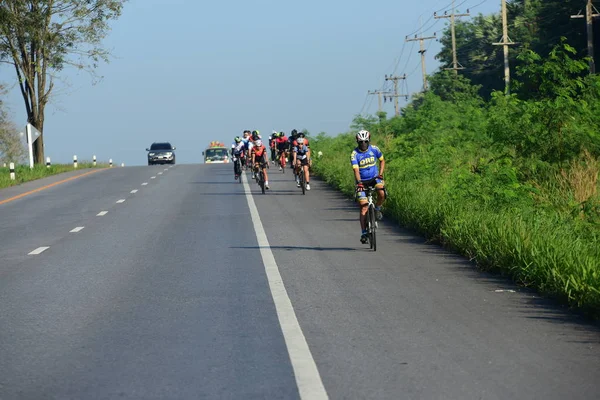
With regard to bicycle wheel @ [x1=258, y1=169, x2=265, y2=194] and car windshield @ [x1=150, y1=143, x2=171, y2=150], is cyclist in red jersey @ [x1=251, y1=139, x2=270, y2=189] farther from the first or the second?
car windshield @ [x1=150, y1=143, x2=171, y2=150]

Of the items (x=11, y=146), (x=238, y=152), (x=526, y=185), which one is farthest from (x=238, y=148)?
(x=11, y=146)

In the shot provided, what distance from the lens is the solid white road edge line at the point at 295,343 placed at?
668 cm

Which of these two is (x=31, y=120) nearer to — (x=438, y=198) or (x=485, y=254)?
(x=438, y=198)

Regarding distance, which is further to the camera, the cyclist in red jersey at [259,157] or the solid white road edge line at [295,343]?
the cyclist in red jersey at [259,157]

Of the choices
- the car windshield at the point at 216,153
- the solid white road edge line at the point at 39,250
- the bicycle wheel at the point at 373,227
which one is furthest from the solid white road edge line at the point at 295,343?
the car windshield at the point at 216,153

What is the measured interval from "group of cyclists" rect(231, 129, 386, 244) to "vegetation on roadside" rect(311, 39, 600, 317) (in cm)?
124

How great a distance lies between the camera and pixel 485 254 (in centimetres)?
1330

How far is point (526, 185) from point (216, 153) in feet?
204

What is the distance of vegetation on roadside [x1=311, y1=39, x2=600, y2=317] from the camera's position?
11.7 metres

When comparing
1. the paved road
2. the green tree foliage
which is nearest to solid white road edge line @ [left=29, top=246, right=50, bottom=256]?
the paved road

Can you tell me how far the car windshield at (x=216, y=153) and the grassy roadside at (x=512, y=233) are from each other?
54.9 meters

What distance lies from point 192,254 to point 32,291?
3.86 m

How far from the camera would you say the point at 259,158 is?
30578 millimetres

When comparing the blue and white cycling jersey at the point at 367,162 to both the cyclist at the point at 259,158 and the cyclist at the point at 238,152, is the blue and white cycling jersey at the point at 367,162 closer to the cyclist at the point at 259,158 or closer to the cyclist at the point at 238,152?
the cyclist at the point at 259,158
